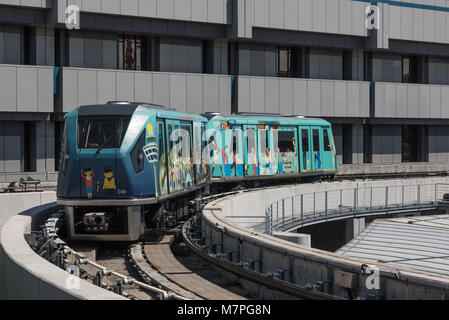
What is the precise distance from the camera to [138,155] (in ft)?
59.5

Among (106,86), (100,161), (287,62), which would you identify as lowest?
(100,161)

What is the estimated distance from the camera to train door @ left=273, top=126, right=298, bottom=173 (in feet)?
112

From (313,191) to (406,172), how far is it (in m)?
20.6

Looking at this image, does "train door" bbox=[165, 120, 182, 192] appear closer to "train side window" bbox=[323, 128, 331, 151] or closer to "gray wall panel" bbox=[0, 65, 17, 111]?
"train side window" bbox=[323, 128, 331, 151]

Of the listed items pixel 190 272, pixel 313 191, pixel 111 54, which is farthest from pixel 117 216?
pixel 111 54

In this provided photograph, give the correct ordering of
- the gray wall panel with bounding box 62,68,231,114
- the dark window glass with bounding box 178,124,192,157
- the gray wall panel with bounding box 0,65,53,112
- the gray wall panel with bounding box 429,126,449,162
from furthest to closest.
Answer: the gray wall panel with bounding box 429,126,449,162, the gray wall panel with bounding box 62,68,231,114, the gray wall panel with bounding box 0,65,53,112, the dark window glass with bounding box 178,124,192,157

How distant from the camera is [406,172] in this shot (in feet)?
165

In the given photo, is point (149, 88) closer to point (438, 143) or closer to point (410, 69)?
point (410, 69)

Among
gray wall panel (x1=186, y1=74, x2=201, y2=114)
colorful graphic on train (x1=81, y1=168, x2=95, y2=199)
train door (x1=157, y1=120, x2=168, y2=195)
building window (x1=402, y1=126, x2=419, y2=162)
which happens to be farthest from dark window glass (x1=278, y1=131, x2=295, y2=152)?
building window (x1=402, y1=126, x2=419, y2=162)

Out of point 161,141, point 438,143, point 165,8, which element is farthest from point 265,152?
point 438,143

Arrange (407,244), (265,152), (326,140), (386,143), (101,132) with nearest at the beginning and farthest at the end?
(101,132), (407,244), (265,152), (326,140), (386,143)

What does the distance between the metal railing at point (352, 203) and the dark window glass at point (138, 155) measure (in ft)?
23.2

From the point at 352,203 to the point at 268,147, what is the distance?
15.0 ft

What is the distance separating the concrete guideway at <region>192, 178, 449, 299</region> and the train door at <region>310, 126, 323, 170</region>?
1762cm
